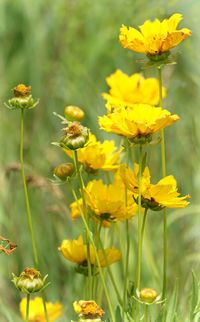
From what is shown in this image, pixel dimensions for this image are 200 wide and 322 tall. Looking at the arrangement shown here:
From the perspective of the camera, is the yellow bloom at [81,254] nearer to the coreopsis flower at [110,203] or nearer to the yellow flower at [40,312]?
the coreopsis flower at [110,203]

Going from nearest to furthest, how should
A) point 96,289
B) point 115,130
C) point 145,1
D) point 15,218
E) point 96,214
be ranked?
1. point 115,130
2. point 96,214
3. point 96,289
4. point 15,218
5. point 145,1

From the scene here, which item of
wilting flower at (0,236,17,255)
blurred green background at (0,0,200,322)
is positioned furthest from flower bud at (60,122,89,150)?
blurred green background at (0,0,200,322)

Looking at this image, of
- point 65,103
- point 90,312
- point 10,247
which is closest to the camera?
point 90,312

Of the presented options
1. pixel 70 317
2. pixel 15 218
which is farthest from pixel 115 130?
pixel 15 218

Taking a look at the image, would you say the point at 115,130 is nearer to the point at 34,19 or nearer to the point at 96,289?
the point at 96,289

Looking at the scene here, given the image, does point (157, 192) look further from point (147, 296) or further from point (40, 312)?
point (40, 312)

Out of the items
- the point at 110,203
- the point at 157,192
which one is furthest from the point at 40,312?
the point at 157,192

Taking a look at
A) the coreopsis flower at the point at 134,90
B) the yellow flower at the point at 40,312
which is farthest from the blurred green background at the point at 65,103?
the coreopsis flower at the point at 134,90
